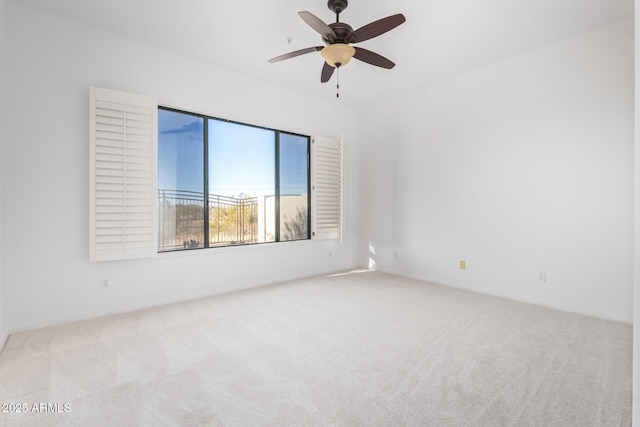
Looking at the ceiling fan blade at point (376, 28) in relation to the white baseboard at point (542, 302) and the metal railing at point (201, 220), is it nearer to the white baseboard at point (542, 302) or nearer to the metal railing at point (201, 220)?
the metal railing at point (201, 220)

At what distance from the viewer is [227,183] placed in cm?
422

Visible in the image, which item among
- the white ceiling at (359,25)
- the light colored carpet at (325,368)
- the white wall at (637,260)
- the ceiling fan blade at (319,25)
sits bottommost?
the light colored carpet at (325,368)

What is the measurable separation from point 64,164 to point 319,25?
273cm

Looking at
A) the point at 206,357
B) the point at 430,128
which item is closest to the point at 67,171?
the point at 206,357

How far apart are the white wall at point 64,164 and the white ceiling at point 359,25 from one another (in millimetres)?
230

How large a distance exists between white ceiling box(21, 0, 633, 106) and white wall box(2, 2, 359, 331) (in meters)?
0.23

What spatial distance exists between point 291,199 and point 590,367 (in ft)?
12.7

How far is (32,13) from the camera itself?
111 inches

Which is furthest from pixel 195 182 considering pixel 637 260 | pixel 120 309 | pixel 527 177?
pixel 527 177

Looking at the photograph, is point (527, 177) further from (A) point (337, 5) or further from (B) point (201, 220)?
(B) point (201, 220)

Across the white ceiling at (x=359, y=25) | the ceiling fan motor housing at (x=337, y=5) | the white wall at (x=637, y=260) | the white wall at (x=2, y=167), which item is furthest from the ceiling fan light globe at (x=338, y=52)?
the white wall at (x=2, y=167)

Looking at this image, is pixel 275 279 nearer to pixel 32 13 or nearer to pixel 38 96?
pixel 38 96

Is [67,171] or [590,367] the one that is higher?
[67,171]

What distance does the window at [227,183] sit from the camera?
372 cm
